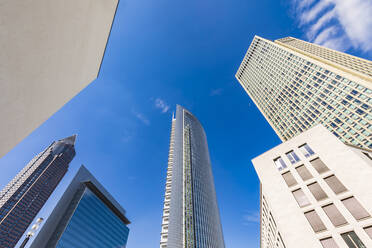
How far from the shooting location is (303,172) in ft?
70.5

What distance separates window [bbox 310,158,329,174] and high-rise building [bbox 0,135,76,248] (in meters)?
191

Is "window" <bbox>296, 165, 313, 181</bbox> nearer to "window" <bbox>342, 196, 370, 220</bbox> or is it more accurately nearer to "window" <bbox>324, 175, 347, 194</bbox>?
"window" <bbox>324, 175, 347, 194</bbox>

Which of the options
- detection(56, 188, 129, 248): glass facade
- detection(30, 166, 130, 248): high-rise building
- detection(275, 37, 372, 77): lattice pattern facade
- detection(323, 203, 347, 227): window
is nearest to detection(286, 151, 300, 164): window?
detection(323, 203, 347, 227): window

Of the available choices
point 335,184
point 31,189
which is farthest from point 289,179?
point 31,189

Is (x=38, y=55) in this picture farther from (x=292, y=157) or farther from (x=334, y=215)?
(x=292, y=157)

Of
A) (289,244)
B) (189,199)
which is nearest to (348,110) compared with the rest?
(289,244)

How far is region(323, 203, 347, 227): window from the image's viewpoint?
53.5 feet

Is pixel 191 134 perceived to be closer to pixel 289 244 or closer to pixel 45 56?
pixel 289 244

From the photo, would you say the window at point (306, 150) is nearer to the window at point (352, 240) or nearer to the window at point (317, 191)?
the window at point (317, 191)

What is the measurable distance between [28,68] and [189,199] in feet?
303

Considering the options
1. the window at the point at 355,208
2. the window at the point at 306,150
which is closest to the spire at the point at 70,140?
the window at the point at 306,150

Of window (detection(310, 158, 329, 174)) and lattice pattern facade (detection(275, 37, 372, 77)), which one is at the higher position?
lattice pattern facade (detection(275, 37, 372, 77))

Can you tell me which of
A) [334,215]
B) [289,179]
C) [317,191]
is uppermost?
[289,179]

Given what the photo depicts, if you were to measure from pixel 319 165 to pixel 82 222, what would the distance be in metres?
103
